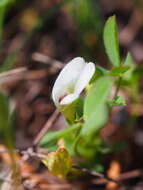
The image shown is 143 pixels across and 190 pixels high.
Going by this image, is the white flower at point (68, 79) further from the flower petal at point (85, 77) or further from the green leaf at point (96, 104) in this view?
the green leaf at point (96, 104)

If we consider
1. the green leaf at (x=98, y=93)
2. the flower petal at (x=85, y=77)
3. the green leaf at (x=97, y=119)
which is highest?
the flower petal at (x=85, y=77)

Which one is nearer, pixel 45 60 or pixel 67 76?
pixel 67 76

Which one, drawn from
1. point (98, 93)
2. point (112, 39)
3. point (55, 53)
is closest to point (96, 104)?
point (98, 93)

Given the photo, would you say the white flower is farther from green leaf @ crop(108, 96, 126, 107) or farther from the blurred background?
the blurred background

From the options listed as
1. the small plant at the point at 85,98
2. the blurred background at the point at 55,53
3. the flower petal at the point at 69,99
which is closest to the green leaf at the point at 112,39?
the small plant at the point at 85,98

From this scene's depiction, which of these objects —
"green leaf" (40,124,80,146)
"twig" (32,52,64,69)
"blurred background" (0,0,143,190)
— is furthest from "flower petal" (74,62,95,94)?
"twig" (32,52,64,69)

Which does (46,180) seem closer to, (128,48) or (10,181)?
(10,181)

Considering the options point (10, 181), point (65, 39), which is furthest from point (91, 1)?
point (10, 181)

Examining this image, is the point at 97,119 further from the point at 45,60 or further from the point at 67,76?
the point at 45,60
